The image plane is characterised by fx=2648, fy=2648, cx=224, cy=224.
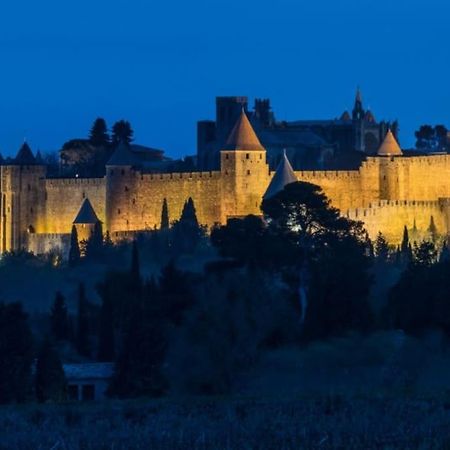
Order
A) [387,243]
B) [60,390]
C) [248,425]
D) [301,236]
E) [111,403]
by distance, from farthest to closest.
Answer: [387,243] → [301,236] → [60,390] → [111,403] → [248,425]

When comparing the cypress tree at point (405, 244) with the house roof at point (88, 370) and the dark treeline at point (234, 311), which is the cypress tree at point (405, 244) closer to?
the dark treeline at point (234, 311)

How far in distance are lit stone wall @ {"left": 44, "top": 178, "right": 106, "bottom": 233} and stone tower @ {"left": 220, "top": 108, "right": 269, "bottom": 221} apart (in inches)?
159

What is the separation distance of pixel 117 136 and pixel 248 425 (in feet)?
182

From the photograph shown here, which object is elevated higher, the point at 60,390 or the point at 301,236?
the point at 301,236

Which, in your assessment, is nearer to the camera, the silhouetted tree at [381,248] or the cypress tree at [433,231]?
the silhouetted tree at [381,248]

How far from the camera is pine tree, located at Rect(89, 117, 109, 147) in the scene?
266 ft

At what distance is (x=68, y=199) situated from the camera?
2579 inches

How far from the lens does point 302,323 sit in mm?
38719

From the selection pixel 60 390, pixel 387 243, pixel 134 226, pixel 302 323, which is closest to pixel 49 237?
pixel 134 226

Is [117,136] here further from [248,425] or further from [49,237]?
[248,425]

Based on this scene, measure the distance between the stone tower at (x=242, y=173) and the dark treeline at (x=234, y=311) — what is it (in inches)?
406

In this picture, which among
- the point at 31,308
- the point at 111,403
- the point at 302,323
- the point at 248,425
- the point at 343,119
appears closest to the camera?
the point at 248,425

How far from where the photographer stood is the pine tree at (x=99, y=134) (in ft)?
266

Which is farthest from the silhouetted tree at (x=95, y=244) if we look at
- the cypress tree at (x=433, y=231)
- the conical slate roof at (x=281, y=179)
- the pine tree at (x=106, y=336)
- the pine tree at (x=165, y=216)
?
the pine tree at (x=106, y=336)
